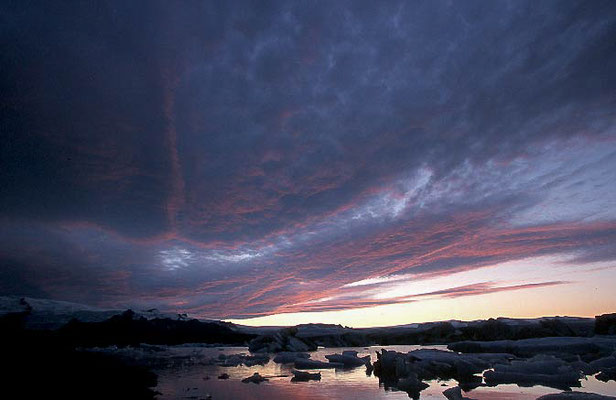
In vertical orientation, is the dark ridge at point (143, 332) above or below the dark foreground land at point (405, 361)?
above

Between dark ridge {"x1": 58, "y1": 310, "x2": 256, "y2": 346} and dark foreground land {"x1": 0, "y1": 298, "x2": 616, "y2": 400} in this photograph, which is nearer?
dark foreground land {"x1": 0, "y1": 298, "x2": 616, "y2": 400}

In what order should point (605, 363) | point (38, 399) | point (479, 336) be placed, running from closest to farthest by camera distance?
1. point (38, 399)
2. point (605, 363)
3. point (479, 336)

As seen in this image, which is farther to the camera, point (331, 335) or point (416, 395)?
point (331, 335)

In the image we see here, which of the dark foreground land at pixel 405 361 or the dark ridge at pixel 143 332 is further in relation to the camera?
the dark ridge at pixel 143 332

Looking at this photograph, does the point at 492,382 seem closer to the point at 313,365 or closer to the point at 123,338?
the point at 313,365

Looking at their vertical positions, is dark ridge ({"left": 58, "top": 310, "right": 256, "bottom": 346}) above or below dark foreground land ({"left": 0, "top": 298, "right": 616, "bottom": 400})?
above

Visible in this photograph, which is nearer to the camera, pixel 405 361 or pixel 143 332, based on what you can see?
pixel 405 361

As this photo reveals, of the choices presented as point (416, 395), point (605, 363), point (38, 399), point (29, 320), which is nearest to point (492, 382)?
point (416, 395)

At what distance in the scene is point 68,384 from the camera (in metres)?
7.15

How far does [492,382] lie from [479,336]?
22.5m

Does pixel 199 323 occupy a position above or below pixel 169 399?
above

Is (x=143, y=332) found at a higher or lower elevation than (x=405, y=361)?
higher

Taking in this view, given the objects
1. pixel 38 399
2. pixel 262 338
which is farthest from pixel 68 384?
pixel 262 338

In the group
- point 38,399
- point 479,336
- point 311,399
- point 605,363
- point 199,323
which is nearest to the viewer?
point 38,399
